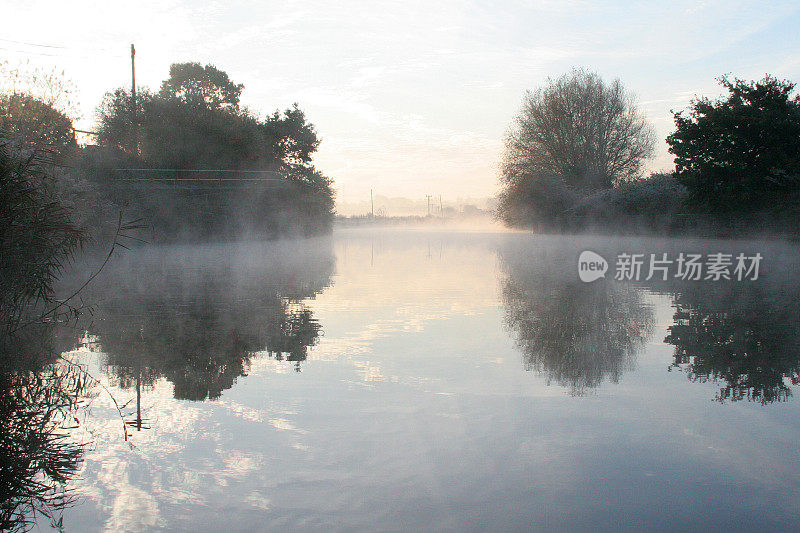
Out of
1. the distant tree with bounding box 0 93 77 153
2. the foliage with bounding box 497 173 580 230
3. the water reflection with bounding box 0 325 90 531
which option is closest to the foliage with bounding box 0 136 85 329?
the water reflection with bounding box 0 325 90 531

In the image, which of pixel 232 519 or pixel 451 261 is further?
pixel 451 261

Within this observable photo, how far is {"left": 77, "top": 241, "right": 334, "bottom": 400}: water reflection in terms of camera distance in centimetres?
717

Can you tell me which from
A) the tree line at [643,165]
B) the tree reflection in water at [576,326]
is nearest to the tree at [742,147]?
the tree line at [643,165]

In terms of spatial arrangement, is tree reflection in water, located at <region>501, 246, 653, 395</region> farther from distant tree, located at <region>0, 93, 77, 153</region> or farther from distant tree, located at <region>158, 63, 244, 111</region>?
distant tree, located at <region>158, 63, 244, 111</region>

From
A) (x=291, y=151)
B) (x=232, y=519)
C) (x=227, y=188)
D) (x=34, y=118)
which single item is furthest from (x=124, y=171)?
(x=232, y=519)

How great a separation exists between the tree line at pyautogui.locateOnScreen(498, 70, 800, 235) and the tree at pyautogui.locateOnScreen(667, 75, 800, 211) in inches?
1.8

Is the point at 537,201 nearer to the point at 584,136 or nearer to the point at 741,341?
the point at 584,136

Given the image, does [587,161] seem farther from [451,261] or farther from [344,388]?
[344,388]

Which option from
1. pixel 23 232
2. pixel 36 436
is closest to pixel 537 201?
pixel 23 232

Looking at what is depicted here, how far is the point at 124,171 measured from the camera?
36656 millimetres

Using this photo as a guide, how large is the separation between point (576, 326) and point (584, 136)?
47307 mm

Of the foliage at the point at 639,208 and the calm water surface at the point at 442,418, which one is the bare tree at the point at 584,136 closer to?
the foliage at the point at 639,208

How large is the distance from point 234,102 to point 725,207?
4453cm

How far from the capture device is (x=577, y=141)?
54.3 m
